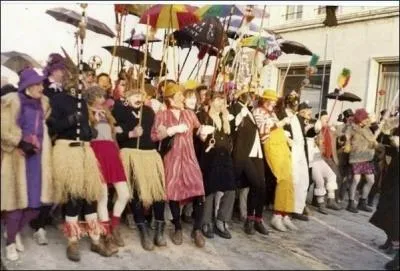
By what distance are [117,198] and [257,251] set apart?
4.26ft

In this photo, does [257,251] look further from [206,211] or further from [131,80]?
[131,80]

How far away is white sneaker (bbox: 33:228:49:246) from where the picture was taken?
3.94 meters

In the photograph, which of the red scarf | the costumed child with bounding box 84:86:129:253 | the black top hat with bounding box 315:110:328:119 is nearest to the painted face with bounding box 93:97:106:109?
the costumed child with bounding box 84:86:129:253

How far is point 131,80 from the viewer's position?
541 centimetres

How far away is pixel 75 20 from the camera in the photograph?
17.2 ft

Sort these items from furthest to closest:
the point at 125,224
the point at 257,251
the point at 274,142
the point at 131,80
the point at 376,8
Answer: the point at 131,80 → the point at 274,142 → the point at 125,224 → the point at 257,251 → the point at 376,8

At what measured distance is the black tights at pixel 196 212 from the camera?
4305mm

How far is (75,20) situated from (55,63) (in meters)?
1.43

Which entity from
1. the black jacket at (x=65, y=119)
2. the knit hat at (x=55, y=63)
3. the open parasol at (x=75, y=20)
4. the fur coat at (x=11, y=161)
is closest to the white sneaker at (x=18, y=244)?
the fur coat at (x=11, y=161)

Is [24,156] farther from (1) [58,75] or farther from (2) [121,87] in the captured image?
(2) [121,87]

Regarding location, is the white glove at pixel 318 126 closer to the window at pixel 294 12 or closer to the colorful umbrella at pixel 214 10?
the window at pixel 294 12

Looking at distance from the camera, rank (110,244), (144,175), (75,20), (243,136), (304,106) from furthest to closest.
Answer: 1. (304,106)
2. (75,20)
3. (243,136)
4. (144,175)
5. (110,244)

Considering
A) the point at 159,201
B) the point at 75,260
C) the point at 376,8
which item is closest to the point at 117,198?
the point at 159,201

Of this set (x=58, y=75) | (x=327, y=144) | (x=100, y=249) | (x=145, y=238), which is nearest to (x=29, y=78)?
(x=58, y=75)
